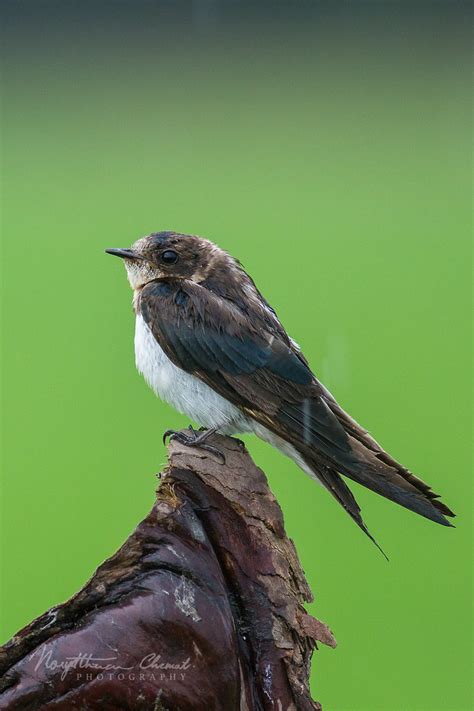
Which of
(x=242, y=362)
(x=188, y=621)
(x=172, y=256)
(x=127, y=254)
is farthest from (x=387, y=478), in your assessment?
(x=127, y=254)

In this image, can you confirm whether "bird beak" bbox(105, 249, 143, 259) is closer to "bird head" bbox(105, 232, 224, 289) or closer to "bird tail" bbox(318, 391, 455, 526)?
"bird head" bbox(105, 232, 224, 289)

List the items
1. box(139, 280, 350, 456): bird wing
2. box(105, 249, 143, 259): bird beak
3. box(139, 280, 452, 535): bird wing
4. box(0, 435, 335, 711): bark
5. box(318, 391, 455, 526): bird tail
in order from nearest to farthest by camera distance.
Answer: box(0, 435, 335, 711): bark
box(318, 391, 455, 526): bird tail
box(139, 280, 452, 535): bird wing
box(139, 280, 350, 456): bird wing
box(105, 249, 143, 259): bird beak

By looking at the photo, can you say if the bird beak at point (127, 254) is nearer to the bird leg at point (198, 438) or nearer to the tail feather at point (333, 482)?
the bird leg at point (198, 438)

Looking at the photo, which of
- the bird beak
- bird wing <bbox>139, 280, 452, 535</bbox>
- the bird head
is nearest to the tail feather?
bird wing <bbox>139, 280, 452, 535</bbox>

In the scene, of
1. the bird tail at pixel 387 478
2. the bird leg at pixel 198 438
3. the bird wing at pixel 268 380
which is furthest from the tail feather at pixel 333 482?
the bird leg at pixel 198 438

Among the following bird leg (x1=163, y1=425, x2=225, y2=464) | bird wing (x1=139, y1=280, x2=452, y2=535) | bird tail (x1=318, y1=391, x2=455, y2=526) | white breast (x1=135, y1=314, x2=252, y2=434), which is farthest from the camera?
white breast (x1=135, y1=314, x2=252, y2=434)

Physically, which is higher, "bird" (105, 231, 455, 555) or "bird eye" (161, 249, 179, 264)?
"bird eye" (161, 249, 179, 264)

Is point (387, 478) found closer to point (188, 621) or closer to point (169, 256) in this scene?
point (188, 621)
